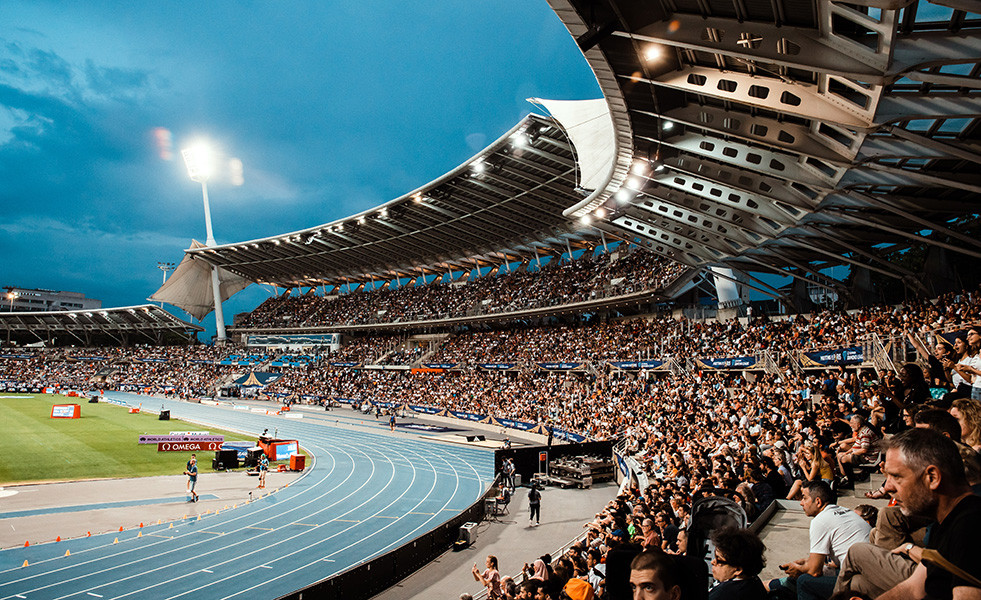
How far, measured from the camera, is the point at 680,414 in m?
21.2

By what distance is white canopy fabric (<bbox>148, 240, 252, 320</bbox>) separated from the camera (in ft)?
267

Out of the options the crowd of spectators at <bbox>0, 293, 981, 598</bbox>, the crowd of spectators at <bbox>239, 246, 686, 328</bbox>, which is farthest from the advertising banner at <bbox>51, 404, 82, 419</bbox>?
the crowd of spectators at <bbox>239, 246, 686, 328</bbox>

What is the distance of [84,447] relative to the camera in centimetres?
2800

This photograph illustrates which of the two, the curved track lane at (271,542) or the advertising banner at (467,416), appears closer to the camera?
the curved track lane at (271,542)

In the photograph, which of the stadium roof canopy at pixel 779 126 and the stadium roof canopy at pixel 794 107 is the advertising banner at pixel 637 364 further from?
the stadium roof canopy at pixel 794 107

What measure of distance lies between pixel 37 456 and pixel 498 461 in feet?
70.7

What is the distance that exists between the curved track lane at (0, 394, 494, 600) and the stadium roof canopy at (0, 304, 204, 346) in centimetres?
7319

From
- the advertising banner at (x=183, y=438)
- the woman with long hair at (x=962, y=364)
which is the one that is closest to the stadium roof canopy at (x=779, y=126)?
the woman with long hair at (x=962, y=364)

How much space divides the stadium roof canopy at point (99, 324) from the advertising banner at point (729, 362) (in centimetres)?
8110

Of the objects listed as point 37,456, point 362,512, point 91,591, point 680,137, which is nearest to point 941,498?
point 91,591

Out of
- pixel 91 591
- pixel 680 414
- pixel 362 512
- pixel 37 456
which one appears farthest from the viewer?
pixel 37 456

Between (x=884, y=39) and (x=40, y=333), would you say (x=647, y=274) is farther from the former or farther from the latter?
(x=40, y=333)

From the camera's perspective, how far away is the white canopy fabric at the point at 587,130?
962 inches

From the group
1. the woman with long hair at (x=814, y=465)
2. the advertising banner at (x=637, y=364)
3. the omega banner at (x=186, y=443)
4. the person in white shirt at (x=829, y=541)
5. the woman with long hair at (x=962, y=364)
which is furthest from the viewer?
the advertising banner at (x=637, y=364)
